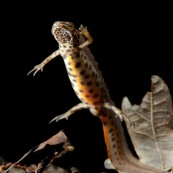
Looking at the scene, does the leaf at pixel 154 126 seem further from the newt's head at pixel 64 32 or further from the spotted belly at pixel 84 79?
the newt's head at pixel 64 32

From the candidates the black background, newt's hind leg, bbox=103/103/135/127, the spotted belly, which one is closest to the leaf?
newt's hind leg, bbox=103/103/135/127

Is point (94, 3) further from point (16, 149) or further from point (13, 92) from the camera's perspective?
point (16, 149)

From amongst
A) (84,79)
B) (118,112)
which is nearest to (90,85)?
(84,79)

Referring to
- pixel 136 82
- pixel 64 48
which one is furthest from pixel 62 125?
pixel 64 48

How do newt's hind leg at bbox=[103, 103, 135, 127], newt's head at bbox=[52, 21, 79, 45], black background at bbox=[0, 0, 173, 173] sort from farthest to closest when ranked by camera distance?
black background at bbox=[0, 0, 173, 173] → newt's hind leg at bbox=[103, 103, 135, 127] → newt's head at bbox=[52, 21, 79, 45]

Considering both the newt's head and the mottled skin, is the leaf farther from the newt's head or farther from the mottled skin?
the newt's head

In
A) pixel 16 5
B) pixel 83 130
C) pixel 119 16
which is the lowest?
pixel 83 130

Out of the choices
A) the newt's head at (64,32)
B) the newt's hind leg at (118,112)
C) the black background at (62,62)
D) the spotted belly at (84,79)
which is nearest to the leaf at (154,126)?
the newt's hind leg at (118,112)

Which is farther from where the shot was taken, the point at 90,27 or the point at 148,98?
the point at 90,27
